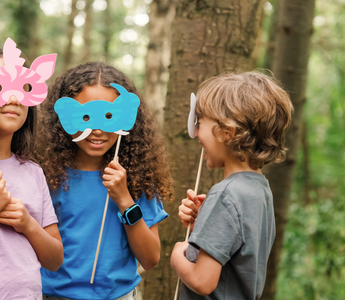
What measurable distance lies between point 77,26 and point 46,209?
10919 mm

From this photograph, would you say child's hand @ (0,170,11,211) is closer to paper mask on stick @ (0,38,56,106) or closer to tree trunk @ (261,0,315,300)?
paper mask on stick @ (0,38,56,106)

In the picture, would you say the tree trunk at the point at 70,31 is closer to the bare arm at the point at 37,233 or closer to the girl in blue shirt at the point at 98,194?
the girl in blue shirt at the point at 98,194

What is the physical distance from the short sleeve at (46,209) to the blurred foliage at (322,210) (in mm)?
4119

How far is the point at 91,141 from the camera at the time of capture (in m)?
1.56

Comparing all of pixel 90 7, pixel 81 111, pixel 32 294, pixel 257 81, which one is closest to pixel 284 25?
pixel 257 81

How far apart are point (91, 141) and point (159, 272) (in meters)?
1.16

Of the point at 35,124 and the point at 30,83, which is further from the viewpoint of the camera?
the point at 35,124

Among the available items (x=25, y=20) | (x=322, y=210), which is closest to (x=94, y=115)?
(x=322, y=210)

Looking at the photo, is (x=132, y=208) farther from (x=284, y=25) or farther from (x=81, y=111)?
(x=284, y=25)

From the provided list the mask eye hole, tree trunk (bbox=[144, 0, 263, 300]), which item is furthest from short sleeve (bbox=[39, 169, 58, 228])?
tree trunk (bbox=[144, 0, 263, 300])

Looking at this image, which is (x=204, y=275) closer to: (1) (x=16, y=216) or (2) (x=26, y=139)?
(1) (x=16, y=216)

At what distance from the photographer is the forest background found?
234cm

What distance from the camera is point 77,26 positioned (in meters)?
11.3

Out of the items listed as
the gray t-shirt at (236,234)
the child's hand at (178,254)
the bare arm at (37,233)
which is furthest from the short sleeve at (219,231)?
the bare arm at (37,233)
